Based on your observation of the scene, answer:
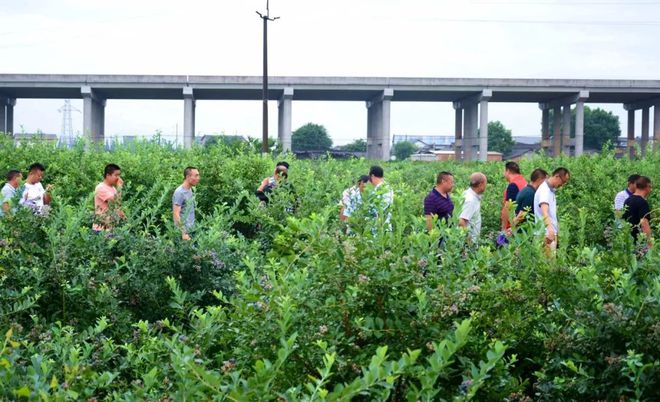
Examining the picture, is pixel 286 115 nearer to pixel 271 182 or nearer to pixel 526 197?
pixel 271 182

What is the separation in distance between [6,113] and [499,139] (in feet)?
273

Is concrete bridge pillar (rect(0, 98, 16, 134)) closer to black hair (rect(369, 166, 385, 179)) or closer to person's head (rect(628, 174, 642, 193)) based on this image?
black hair (rect(369, 166, 385, 179))

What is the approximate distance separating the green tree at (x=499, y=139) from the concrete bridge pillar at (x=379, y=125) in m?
66.2

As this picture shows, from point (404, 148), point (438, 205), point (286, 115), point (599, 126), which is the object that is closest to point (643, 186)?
point (438, 205)

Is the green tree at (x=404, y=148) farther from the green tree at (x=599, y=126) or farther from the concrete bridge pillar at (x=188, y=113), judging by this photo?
the concrete bridge pillar at (x=188, y=113)

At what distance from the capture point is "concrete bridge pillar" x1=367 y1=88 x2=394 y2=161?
2282 inches

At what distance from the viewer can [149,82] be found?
5512cm

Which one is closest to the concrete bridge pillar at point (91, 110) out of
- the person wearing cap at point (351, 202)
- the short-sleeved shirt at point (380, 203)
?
the person wearing cap at point (351, 202)

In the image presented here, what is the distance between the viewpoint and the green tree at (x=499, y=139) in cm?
12875

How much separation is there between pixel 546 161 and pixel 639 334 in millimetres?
19995

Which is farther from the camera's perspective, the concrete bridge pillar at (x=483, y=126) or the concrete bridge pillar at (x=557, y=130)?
the concrete bridge pillar at (x=557, y=130)

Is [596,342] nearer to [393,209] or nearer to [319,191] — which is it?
[393,209]

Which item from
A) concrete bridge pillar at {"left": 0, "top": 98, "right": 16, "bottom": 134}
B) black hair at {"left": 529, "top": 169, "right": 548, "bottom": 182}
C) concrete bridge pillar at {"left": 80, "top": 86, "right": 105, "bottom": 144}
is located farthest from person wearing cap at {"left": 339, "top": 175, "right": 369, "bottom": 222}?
concrete bridge pillar at {"left": 0, "top": 98, "right": 16, "bottom": 134}

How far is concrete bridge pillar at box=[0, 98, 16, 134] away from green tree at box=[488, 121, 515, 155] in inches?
3184
